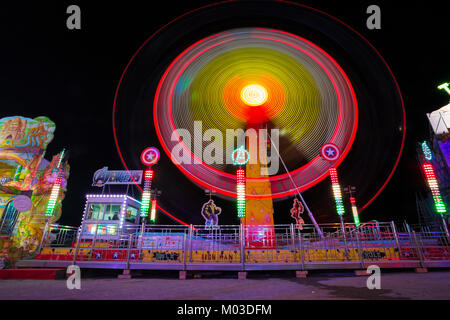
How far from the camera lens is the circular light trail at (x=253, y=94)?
25.5 m

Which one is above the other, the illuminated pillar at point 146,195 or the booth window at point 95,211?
the illuminated pillar at point 146,195

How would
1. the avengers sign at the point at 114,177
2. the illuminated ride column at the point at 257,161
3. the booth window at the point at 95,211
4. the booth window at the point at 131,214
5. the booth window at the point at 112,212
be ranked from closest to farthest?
the booth window at the point at 95,211
the booth window at the point at 112,212
the booth window at the point at 131,214
the illuminated ride column at the point at 257,161
the avengers sign at the point at 114,177

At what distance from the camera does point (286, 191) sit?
24.6 meters

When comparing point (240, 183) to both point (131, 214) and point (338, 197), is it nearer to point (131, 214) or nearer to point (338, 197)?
point (338, 197)

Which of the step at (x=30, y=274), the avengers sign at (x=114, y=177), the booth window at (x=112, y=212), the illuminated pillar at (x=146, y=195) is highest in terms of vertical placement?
the avengers sign at (x=114, y=177)

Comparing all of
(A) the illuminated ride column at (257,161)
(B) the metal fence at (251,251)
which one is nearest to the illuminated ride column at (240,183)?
(A) the illuminated ride column at (257,161)

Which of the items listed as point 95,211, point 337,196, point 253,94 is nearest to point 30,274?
point 95,211

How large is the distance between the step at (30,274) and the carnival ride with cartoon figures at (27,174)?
14469 mm

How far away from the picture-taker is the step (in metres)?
7.73

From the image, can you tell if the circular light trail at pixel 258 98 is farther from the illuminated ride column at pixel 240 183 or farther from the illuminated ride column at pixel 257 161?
the illuminated ride column at pixel 240 183

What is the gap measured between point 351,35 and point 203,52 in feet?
45.7

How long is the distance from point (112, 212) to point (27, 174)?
11329mm

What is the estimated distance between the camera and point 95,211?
730 inches
